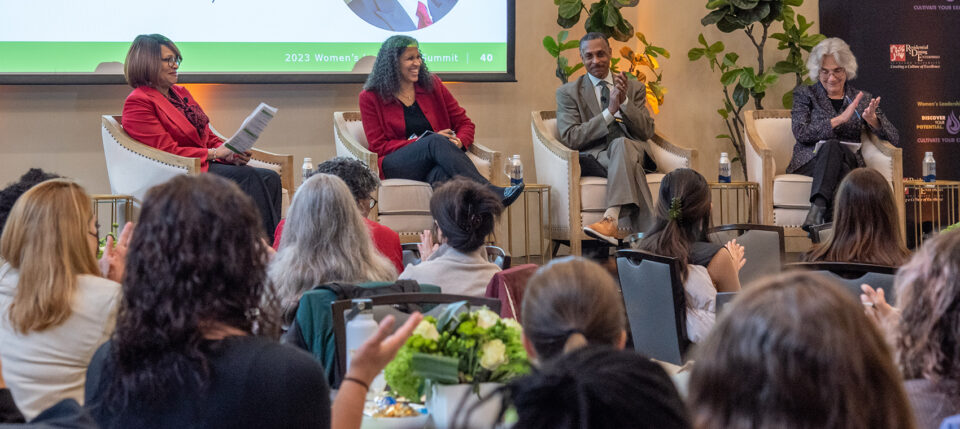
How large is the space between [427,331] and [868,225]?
1.74 meters

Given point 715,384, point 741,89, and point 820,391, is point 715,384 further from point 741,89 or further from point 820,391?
point 741,89

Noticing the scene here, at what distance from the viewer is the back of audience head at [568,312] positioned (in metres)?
1.32

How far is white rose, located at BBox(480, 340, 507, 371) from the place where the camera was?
62.5 inches

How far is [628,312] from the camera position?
10.9 ft

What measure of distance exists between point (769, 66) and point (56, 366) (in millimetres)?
6080

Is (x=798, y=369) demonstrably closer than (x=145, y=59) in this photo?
Yes

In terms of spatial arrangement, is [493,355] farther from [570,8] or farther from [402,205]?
[570,8]

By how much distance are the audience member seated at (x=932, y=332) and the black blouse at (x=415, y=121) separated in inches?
175

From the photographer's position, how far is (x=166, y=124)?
510 centimetres

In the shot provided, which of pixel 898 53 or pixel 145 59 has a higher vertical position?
pixel 898 53

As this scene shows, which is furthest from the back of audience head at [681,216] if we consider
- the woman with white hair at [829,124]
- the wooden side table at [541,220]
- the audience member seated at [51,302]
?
the woman with white hair at [829,124]

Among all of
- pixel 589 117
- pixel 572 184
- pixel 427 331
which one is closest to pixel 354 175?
pixel 572 184

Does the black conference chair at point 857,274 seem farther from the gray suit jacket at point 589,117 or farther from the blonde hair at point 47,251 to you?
the gray suit jacket at point 589,117

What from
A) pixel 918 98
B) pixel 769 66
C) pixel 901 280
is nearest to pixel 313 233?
pixel 901 280
